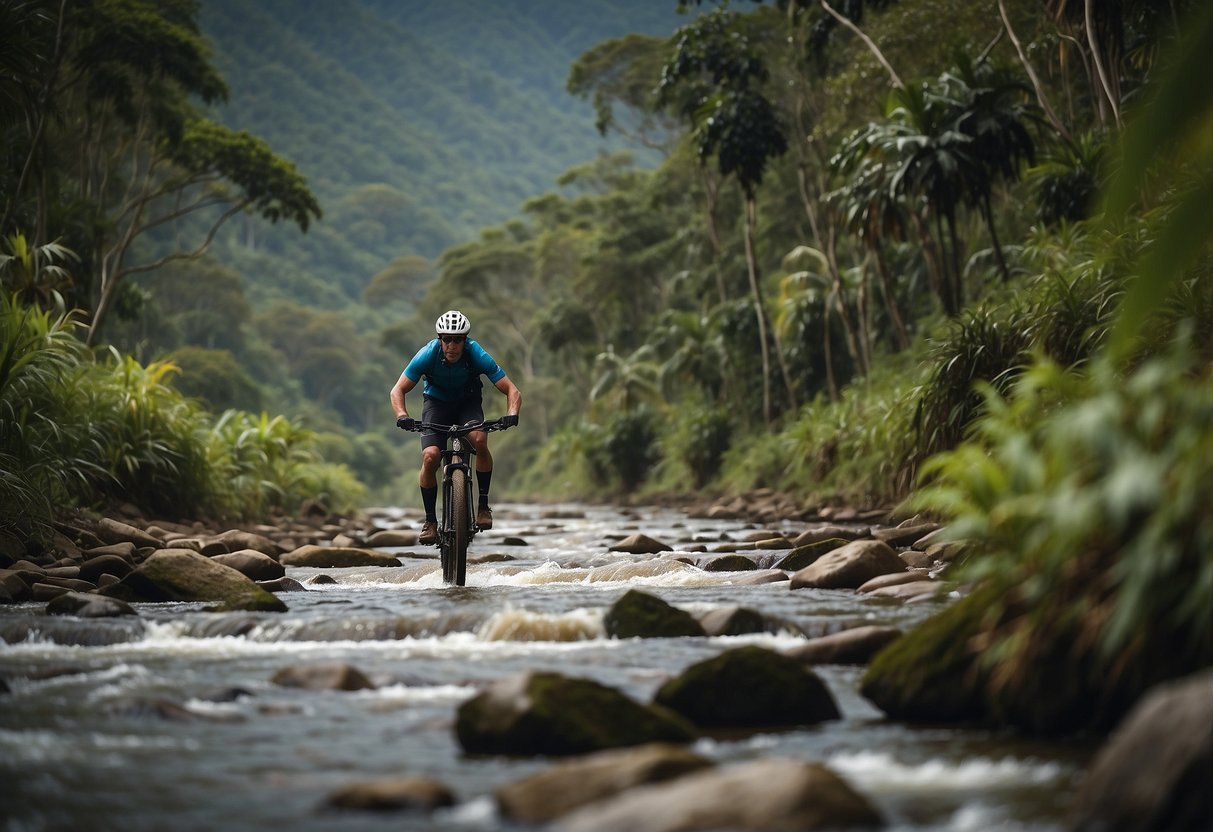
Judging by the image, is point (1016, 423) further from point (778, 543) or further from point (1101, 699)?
point (1101, 699)

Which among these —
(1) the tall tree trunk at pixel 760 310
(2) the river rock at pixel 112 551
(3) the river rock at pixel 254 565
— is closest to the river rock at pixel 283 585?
(3) the river rock at pixel 254 565

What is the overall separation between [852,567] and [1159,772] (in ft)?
16.3

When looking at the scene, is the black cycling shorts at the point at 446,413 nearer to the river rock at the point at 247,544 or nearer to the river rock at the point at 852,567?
the river rock at the point at 852,567

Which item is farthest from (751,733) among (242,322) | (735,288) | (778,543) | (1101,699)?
(242,322)

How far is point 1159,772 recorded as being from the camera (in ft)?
9.11

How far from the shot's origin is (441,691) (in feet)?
16.4

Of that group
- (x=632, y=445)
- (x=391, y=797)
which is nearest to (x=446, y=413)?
(x=391, y=797)

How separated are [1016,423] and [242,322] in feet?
209

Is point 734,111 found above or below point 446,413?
above

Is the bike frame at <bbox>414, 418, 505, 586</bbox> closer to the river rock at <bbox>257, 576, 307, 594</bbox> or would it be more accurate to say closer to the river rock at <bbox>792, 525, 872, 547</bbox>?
the river rock at <bbox>257, 576, 307, 594</bbox>

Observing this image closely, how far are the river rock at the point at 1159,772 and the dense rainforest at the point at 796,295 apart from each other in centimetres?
26

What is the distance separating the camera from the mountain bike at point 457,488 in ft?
26.9

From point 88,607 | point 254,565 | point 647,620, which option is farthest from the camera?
point 254,565

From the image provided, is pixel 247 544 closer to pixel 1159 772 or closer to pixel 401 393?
pixel 401 393
